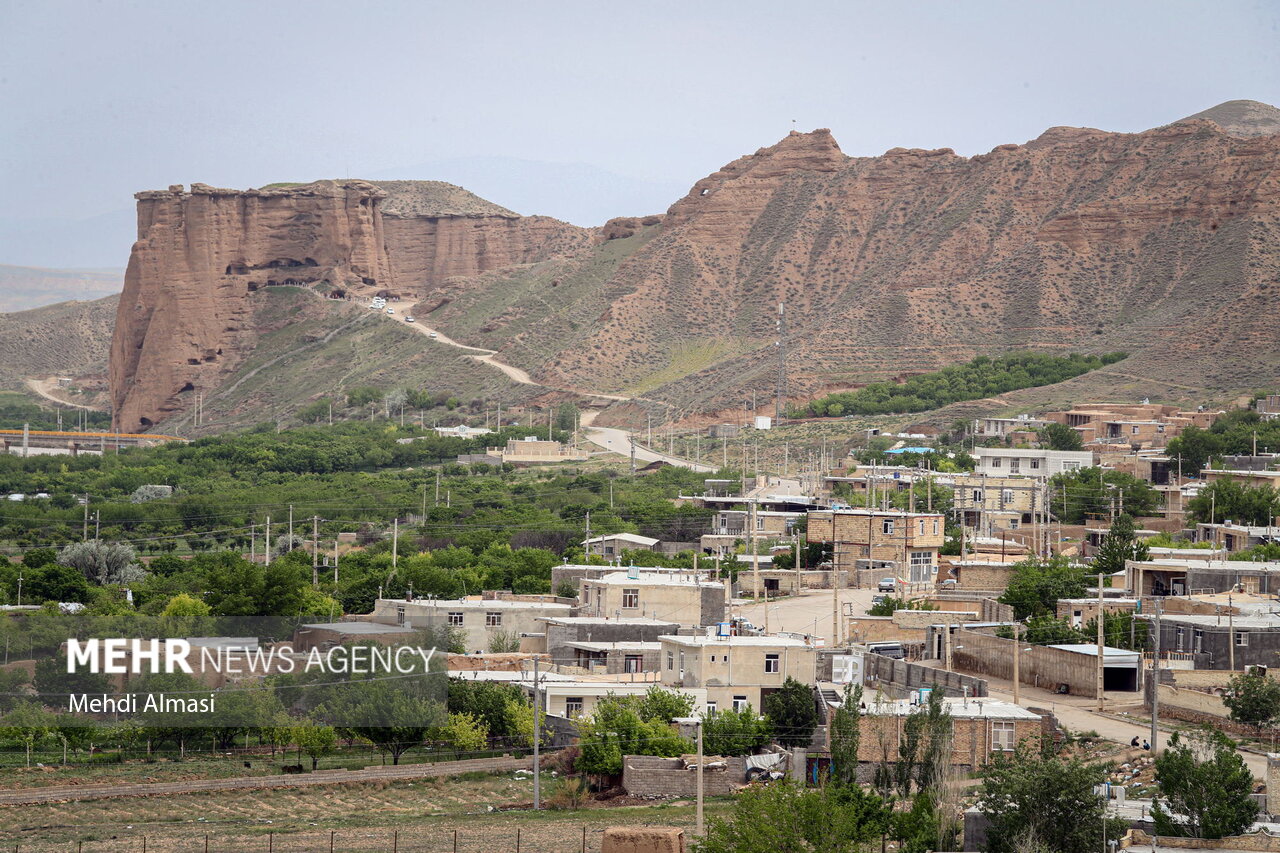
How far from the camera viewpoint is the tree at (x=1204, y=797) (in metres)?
26.0

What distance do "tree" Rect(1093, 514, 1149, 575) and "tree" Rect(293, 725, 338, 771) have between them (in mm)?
20015

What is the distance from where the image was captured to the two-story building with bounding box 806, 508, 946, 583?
59469 millimetres

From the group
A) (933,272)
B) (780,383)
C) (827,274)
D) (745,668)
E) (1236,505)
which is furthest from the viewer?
(827,274)

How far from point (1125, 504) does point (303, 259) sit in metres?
107

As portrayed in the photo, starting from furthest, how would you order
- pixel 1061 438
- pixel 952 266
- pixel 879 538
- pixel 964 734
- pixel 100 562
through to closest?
pixel 952 266 < pixel 1061 438 < pixel 100 562 < pixel 879 538 < pixel 964 734

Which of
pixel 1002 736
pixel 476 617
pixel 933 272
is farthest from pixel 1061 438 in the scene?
pixel 1002 736

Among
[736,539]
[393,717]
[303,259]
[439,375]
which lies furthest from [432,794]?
[303,259]

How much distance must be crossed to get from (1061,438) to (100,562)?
3946 centimetres

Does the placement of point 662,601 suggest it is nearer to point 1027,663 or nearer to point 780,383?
point 1027,663

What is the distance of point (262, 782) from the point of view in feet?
117

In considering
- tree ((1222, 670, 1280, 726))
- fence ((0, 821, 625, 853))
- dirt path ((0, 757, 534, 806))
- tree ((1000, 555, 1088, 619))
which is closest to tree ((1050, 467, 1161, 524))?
tree ((1000, 555, 1088, 619))

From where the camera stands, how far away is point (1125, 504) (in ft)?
230

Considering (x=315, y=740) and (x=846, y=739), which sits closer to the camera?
(x=846, y=739)

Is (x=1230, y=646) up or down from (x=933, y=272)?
down
